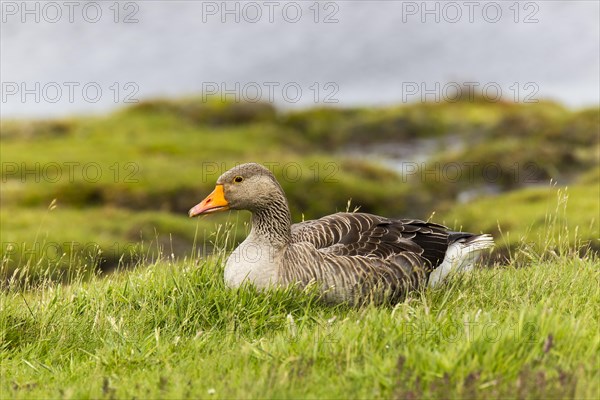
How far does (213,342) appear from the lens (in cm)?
760

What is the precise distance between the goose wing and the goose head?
725 mm

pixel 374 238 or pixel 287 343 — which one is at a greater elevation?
pixel 374 238

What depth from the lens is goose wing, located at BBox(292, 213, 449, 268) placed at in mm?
10023

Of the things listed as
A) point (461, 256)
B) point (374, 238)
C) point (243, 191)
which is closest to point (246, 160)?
point (461, 256)

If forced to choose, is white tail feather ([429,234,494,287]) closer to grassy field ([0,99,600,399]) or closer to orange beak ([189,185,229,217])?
grassy field ([0,99,600,399])

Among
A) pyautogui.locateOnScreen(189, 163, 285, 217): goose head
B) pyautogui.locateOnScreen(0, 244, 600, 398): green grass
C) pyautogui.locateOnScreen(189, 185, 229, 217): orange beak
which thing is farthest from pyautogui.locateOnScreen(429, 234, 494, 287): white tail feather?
pyautogui.locateOnScreen(189, 185, 229, 217): orange beak

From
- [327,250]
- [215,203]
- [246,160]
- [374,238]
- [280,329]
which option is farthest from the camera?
[246,160]

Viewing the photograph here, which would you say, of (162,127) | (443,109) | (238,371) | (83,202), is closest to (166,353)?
(238,371)

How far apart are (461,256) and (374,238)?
1371 mm

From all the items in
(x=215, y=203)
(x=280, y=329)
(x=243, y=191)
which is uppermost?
(x=243, y=191)

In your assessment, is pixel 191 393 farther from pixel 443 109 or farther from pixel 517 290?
pixel 443 109

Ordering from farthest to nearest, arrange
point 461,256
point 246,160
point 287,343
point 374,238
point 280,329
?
1. point 246,160
2. point 461,256
3. point 374,238
4. point 280,329
5. point 287,343

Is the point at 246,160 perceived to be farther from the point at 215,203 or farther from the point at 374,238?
the point at 215,203

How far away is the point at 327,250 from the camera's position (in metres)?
9.86
